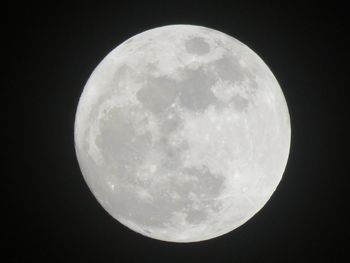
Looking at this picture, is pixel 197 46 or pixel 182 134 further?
pixel 197 46

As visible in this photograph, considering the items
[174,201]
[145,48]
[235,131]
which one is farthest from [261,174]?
[145,48]

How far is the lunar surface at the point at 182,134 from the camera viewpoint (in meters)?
3.47

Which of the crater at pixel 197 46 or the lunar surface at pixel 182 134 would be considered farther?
the crater at pixel 197 46

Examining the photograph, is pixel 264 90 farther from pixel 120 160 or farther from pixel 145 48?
pixel 120 160

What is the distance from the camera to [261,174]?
3725 mm

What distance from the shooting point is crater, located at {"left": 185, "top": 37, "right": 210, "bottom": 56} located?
3695mm

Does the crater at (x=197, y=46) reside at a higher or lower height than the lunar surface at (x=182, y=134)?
higher

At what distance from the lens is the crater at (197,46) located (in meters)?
3.70

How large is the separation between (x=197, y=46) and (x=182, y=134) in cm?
72

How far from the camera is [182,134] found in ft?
11.3

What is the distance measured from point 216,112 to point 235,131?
19cm

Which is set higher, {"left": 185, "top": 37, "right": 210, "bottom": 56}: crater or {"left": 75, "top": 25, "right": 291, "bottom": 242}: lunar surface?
{"left": 185, "top": 37, "right": 210, "bottom": 56}: crater

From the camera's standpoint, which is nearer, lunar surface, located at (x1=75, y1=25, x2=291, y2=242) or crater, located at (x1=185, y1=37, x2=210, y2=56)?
lunar surface, located at (x1=75, y1=25, x2=291, y2=242)

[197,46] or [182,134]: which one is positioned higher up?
[197,46]
